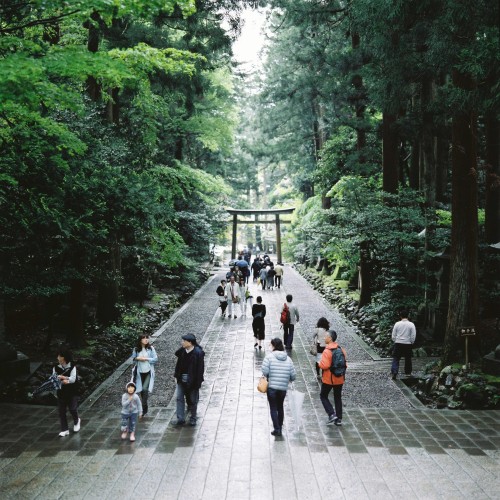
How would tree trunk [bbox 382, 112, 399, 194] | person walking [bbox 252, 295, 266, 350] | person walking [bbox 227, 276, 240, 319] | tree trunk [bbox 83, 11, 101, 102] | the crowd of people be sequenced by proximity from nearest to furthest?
1. the crowd of people
2. tree trunk [bbox 83, 11, 101, 102]
3. person walking [bbox 252, 295, 266, 350]
4. tree trunk [bbox 382, 112, 399, 194]
5. person walking [bbox 227, 276, 240, 319]

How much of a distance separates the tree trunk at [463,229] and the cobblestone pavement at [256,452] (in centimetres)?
203

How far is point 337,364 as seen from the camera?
770 centimetres

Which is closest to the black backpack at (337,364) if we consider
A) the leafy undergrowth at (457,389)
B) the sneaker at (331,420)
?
the sneaker at (331,420)

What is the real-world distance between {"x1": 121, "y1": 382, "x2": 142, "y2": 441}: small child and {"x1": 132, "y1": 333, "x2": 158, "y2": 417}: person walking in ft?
2.95

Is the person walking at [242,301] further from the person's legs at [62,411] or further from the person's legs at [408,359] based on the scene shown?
the person's legs at [62,411]

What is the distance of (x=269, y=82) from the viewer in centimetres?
2478

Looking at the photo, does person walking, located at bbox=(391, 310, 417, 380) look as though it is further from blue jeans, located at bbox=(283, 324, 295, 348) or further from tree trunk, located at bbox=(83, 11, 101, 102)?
tree trunk, located at bbox=(83, 11, 101, 102)

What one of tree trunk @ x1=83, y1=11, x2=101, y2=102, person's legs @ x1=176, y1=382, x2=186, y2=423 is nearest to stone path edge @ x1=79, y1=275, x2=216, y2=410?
person's legs @ x1=176, y1=382, x2=186, y2=423

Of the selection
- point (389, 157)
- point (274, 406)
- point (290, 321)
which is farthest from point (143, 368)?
point (389, 157)

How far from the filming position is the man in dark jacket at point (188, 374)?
7.72 meters

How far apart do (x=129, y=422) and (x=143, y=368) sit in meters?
1.08

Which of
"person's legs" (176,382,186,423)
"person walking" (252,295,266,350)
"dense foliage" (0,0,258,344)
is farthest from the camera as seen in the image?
"person walking" (252,295,266,350)

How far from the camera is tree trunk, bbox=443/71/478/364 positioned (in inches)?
393

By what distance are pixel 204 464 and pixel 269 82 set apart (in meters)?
21.4
